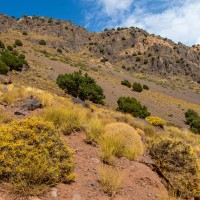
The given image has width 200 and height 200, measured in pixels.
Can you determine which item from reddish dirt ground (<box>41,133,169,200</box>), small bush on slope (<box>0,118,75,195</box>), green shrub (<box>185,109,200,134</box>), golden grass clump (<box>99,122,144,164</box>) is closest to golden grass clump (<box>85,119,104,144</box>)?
golden grass clump (<box>99,122,144,164</box>)

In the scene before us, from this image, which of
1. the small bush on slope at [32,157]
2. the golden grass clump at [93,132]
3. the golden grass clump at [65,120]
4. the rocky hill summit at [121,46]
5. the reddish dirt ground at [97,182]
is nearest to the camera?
the small bush on slope at [32,157]

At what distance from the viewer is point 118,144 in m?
8.84

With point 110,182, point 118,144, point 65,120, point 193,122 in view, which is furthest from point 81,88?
point 110,182

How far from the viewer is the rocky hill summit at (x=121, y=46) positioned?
83562 mm

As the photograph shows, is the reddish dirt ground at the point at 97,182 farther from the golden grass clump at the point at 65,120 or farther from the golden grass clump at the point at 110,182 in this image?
the golden grass clump at the point at 65,120

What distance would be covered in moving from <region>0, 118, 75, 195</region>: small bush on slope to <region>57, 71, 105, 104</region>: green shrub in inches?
1005

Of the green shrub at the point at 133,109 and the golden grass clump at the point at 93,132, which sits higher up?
the golden grass clump at the point at 93,132

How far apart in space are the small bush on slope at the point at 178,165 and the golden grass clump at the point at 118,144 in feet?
2.16

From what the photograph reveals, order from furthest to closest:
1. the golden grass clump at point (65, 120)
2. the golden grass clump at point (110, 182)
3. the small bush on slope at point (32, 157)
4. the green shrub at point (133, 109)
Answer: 1. the green shrub at point (133, 109)
2. the golden grass clump at point (65, 120)
3. the golden grass clump at point (110, 182)
4. the small bush on slope at point (32, 157)

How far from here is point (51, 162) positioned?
6152 millimetres

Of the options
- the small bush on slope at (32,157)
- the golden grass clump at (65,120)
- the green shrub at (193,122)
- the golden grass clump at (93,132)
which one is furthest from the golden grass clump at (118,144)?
the green shrub at (193,122)

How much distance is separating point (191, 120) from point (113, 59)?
2085 inches

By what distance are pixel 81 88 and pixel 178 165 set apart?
2522 centimetres

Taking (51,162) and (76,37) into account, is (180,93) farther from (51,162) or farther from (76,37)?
(51,162)
